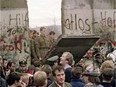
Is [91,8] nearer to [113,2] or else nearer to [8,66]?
[113,2]

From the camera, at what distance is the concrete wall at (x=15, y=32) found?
1491 centimetres

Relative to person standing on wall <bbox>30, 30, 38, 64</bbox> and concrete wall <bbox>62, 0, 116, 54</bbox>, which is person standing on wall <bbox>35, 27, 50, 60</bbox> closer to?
person standing on wall <bbox>30, 30, 38, 64</bbox>

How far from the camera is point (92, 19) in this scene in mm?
16016

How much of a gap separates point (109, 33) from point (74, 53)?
19.0 feet

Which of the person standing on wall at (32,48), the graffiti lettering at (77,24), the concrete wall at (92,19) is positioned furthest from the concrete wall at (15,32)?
the graffiti lettering at (77,24)

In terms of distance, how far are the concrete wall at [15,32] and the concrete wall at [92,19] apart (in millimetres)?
1440

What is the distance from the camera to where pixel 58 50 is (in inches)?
423

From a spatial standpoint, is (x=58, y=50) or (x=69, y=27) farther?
(x=69, y=27)

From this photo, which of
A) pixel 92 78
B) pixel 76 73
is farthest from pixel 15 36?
pixel 92 78

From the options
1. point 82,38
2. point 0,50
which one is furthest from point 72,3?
point 82,38

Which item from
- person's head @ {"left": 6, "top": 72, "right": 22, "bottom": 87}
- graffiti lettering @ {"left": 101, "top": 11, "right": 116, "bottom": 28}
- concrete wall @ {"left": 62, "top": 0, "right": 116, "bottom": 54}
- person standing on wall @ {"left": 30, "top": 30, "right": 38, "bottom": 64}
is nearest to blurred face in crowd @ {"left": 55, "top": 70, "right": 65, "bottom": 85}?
person's head @ {"left": 6, "top": 72, "right": 22, "bottom": 87}

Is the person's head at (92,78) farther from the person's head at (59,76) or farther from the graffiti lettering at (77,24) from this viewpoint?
the graffiti lettering at (77,24)

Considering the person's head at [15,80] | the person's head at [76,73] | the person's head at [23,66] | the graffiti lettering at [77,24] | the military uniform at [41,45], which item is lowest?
the person's head at [23,66]

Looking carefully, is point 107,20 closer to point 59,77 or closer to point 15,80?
point 59,77
